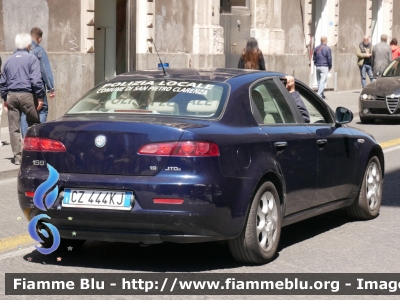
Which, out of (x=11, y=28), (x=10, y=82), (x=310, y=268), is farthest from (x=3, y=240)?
(x=11, y=28)

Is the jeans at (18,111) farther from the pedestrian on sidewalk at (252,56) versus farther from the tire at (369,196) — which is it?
the tire at (369,196)

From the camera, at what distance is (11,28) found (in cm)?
1895

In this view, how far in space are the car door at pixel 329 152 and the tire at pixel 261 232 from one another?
3.02 feet

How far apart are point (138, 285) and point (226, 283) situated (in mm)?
574

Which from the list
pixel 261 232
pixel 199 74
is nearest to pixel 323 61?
pixel 199 74

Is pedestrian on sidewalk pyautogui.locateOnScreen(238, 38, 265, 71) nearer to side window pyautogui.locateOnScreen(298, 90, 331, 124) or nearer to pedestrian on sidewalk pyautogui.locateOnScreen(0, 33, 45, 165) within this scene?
pedestrian on sidewalk pyautogui.locateOnScreen(0, 33, 45, 165)

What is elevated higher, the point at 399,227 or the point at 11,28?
the point at 11,28

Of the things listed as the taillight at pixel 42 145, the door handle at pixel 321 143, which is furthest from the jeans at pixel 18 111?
the taillight at pixel 42 145

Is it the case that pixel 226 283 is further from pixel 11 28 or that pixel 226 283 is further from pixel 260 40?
pixel 260 40

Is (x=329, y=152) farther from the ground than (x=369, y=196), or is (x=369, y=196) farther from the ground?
(x=329, y=152)

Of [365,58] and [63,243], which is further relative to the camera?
[365,58]

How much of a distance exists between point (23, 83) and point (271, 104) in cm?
617

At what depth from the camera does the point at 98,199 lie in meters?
6.66

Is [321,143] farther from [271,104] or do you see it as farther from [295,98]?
[271,104]
